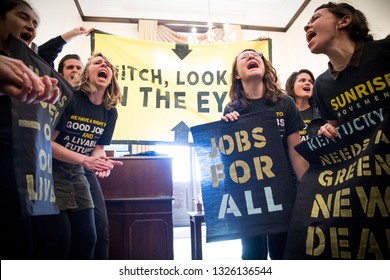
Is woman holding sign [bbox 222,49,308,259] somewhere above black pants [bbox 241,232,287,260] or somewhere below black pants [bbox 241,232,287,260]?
above

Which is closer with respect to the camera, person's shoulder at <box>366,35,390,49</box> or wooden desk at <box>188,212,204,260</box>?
person's shoulder at <box>366,35,390,49</box>

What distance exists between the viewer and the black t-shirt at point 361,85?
94 cm

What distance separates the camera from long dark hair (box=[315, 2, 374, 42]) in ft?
3.64

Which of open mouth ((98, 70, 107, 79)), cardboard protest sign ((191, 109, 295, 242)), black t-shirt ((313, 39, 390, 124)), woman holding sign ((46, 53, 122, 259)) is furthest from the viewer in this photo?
open mouth ((98, 70, 107, 79))

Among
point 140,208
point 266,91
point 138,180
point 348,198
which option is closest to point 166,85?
point 138,180

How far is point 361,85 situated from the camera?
98 centimetres

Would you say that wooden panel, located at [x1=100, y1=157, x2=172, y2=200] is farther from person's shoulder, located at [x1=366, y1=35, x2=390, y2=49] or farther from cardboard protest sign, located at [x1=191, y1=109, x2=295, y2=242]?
person's shoulder, located at [x1=366, y1=35, x2=390, y2=49]

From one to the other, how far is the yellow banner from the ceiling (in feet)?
6.22

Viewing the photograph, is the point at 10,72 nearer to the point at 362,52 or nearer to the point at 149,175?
the point at 362,52

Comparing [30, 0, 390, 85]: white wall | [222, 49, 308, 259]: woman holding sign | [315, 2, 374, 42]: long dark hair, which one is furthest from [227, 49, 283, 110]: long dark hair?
[30, 0, 390, 85]: white wall

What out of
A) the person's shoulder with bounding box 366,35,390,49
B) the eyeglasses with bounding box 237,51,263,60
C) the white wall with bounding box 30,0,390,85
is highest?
the white wall with bounding box 30,0,390,85

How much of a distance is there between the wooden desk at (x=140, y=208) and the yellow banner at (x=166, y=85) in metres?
0.41

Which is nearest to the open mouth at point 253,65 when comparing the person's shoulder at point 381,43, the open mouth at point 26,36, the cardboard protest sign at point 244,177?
the cardboard protest sign at point 244,177

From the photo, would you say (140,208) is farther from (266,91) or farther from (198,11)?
(198,11)
